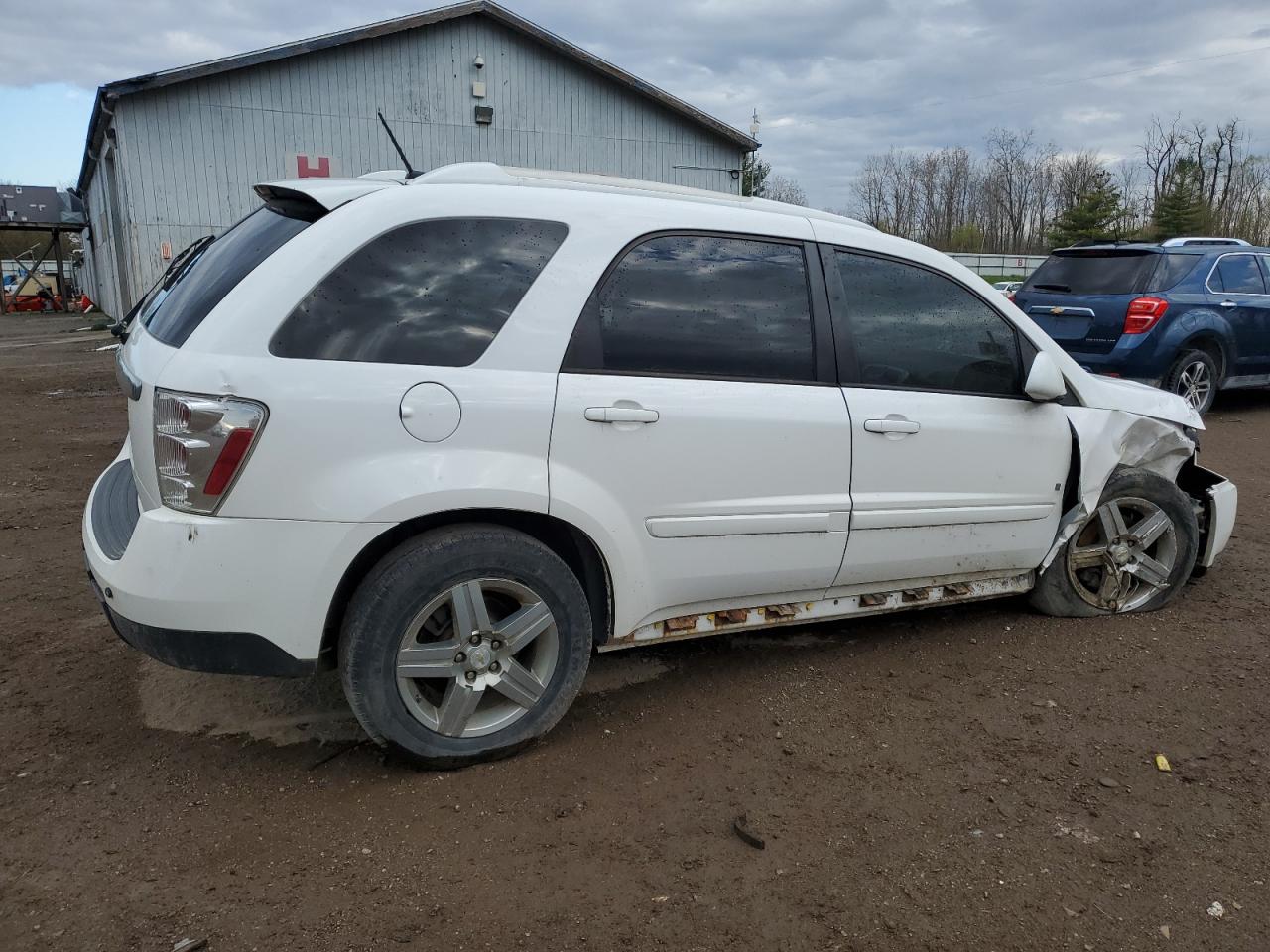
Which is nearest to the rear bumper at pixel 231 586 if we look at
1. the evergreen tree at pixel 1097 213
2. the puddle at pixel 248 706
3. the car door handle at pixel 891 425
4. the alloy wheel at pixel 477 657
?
the alloy wheel at pixel 477 657

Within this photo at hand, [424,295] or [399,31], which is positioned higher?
[399,31]

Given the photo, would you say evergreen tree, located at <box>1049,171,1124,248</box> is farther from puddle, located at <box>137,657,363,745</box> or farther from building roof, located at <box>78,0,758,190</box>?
puddle, located at <box>137,657,363,745</box>

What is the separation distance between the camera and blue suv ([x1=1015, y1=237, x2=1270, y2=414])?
8.61 metres

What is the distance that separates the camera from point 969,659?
151 inches

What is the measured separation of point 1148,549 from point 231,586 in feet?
13.1

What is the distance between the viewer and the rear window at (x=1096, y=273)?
8.77 metres

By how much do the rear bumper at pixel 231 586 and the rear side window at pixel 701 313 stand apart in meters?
0.96

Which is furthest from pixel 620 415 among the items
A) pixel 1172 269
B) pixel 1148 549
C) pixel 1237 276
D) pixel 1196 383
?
pixel 1237 276

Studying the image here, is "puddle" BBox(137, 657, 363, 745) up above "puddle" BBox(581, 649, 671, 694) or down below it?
above

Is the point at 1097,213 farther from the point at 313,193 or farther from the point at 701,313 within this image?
the point at 313,193

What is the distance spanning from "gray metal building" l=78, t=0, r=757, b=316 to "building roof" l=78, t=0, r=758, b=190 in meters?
0.03

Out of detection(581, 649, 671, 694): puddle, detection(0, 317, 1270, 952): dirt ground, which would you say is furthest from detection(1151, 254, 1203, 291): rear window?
detection(581, 649, 671, 694): puddle

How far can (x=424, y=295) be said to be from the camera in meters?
2.74

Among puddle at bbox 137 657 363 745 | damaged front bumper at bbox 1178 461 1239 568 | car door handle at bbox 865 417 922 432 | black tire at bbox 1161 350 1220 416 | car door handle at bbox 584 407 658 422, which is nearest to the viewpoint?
car door handle at bbox 584 407 658 422
